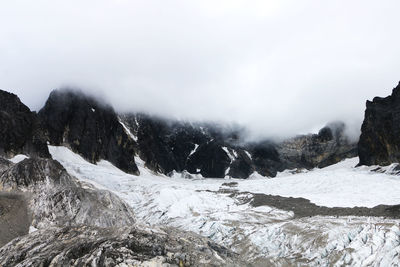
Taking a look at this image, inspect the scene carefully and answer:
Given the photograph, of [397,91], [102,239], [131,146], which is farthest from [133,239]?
[131,146]

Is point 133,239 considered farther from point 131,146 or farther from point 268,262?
point 131,146

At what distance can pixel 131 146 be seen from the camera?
13938 cm

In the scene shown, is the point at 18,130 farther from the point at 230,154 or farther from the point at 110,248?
the point at 230,154

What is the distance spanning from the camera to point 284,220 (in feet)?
141

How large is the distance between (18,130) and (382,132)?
106136 mm

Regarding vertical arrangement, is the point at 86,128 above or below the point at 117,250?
above

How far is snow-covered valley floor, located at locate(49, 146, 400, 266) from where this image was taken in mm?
24594

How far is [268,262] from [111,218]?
46.6 ft

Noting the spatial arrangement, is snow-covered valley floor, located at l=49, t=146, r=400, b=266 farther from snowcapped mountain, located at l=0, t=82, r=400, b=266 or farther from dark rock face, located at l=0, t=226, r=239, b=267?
dark rock face, located at l=0, t=226, r=239, b=267

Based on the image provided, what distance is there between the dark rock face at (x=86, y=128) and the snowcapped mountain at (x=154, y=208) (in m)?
0.39

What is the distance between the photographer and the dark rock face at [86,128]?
10788 cm

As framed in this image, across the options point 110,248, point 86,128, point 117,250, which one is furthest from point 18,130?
point 117,250

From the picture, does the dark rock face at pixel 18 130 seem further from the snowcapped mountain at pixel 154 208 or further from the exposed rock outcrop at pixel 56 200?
the exposed rock outcrop at pixel 56 200

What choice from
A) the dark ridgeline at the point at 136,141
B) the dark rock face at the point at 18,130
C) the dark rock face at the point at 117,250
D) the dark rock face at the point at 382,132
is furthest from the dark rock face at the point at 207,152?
the dark rock face at the point at 117,250
